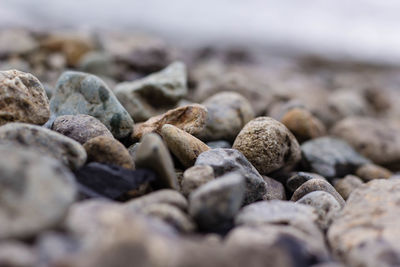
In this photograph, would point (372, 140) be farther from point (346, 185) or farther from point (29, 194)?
point (29, 194)

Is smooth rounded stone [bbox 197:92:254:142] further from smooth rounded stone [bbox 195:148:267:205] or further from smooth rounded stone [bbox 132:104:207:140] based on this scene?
smooth rounded stone [bbox 195:148:267:205]

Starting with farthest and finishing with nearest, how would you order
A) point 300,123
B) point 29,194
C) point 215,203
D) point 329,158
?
1. point 300,123
2. point 329,158
3. point 215,203
4. point 29,194

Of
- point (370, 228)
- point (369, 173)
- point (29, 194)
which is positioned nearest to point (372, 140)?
point (369, 173)

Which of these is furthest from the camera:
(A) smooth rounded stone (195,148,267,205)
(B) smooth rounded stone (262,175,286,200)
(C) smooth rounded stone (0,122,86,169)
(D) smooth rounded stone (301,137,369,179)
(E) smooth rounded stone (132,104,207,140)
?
(D) smooth rounded stone (301,137,369,179)

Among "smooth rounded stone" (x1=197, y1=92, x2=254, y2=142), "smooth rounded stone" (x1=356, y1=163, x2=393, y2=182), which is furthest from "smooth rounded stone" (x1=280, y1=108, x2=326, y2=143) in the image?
"smooth rounded stone" (x1=356, y1=163, x2=393, y2=182)

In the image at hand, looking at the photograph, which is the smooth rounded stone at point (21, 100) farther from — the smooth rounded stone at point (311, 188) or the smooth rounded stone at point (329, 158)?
the smooth rounded stone at point (329, 158)

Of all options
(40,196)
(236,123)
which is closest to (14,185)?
(40,196)

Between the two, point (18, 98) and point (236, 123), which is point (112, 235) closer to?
point (18, 98)
